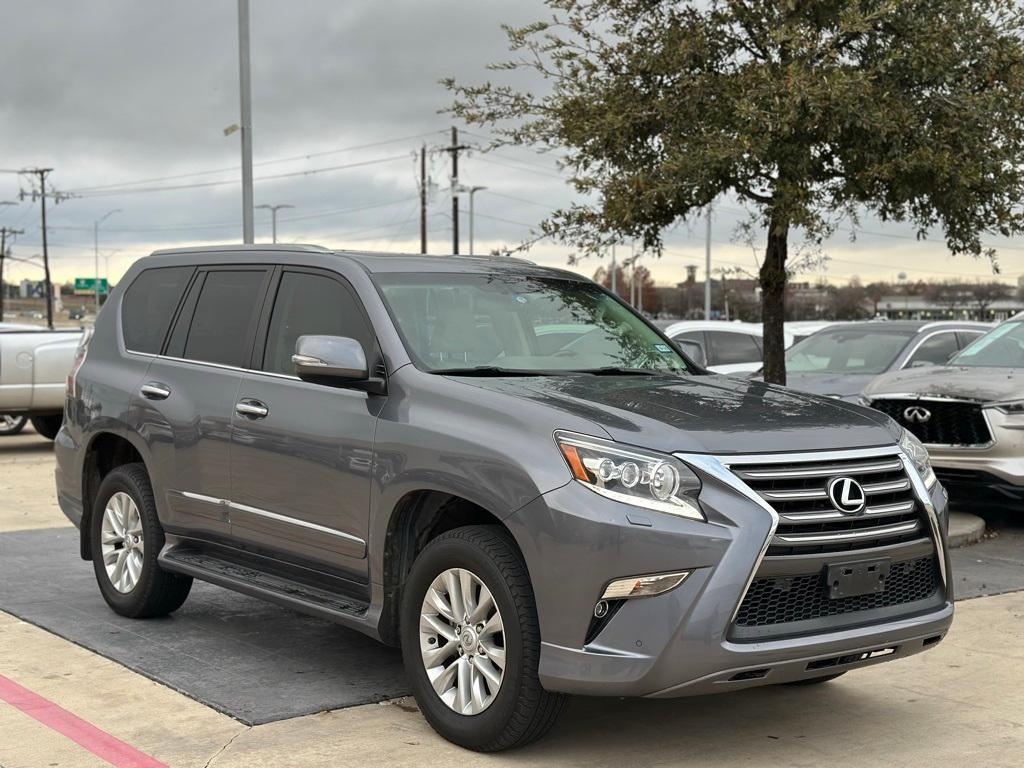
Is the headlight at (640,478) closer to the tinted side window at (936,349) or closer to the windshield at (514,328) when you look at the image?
the windshield at (514,328)

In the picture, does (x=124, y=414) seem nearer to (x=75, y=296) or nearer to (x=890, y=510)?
(x=890, y=510)

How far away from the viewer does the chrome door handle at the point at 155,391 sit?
679 cm

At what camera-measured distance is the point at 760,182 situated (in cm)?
1031

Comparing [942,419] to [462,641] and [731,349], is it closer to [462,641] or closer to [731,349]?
[462,641]

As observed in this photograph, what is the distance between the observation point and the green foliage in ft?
30.9

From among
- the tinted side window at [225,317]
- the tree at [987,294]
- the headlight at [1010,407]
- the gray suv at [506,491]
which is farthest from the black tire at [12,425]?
the tree at [987,294]

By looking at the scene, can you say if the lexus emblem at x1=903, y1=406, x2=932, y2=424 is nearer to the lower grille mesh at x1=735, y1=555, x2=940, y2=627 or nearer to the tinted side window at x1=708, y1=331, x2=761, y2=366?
the lower grille mesh at x1=735, y1=555, x2=940, y2=627

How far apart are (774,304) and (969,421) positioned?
7.00 ft

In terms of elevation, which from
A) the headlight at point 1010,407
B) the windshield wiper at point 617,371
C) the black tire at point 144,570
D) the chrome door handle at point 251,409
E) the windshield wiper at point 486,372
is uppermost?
the windshield wiper at point 486,372

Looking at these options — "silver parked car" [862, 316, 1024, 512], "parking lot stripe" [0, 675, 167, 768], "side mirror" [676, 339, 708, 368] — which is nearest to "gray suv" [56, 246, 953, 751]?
"side mirror" [676, 339, 708, 368]

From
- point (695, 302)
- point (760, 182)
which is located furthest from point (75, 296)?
point (760, 182)

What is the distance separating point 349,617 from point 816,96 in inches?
213

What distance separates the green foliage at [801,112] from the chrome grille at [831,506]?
468 centimetres

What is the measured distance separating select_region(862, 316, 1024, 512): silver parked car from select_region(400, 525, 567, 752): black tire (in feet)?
20.4
